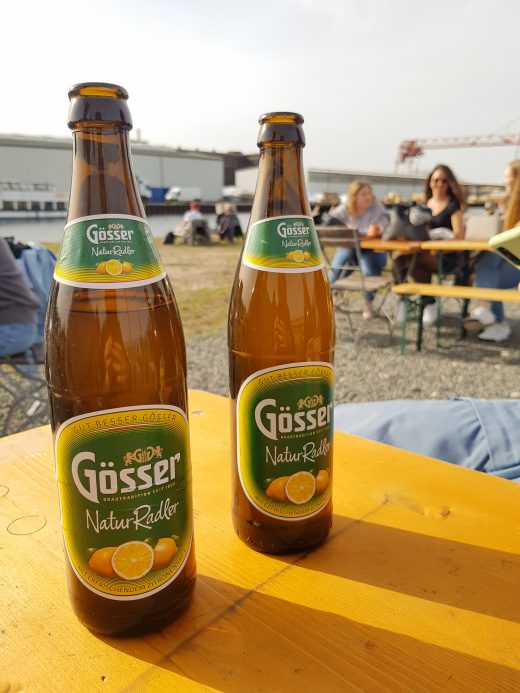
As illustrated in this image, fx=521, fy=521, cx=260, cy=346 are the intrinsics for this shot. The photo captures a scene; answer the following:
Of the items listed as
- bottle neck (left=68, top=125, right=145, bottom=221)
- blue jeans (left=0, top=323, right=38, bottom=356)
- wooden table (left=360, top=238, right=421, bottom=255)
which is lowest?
blue jeans (left=0, top=323, right=38, bottom=356)

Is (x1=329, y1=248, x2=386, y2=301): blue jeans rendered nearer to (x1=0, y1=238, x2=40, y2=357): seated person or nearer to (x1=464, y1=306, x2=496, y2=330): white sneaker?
(x1=464, y1=306, x2=496, y2=330): white sneaker

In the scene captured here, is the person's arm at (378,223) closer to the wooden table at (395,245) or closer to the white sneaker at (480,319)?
the wooden table at (395,245)

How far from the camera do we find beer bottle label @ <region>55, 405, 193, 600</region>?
732mm

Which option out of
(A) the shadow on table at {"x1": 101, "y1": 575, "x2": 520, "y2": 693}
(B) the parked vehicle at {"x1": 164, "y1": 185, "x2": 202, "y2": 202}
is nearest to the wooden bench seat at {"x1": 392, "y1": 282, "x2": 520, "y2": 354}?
(A) the shadow on table at {"x1": 101, "y1": 575, "x2": 520, "y2": 693}

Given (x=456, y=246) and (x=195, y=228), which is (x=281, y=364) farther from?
(x=195, y=228)

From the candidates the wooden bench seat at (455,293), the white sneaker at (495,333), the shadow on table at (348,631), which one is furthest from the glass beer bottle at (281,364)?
the white sneaker at (495,333)

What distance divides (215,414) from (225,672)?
0.94 m

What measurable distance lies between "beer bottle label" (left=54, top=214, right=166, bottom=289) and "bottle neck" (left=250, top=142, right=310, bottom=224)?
0.30 metres

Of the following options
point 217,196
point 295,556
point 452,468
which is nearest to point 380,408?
point 452,468

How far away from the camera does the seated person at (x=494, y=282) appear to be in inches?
223

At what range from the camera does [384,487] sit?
1.24 meters

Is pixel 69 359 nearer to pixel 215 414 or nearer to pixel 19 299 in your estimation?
pixel 215 414

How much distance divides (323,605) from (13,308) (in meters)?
3.11

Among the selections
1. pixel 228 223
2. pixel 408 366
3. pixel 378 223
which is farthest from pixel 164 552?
pixel 228 223
